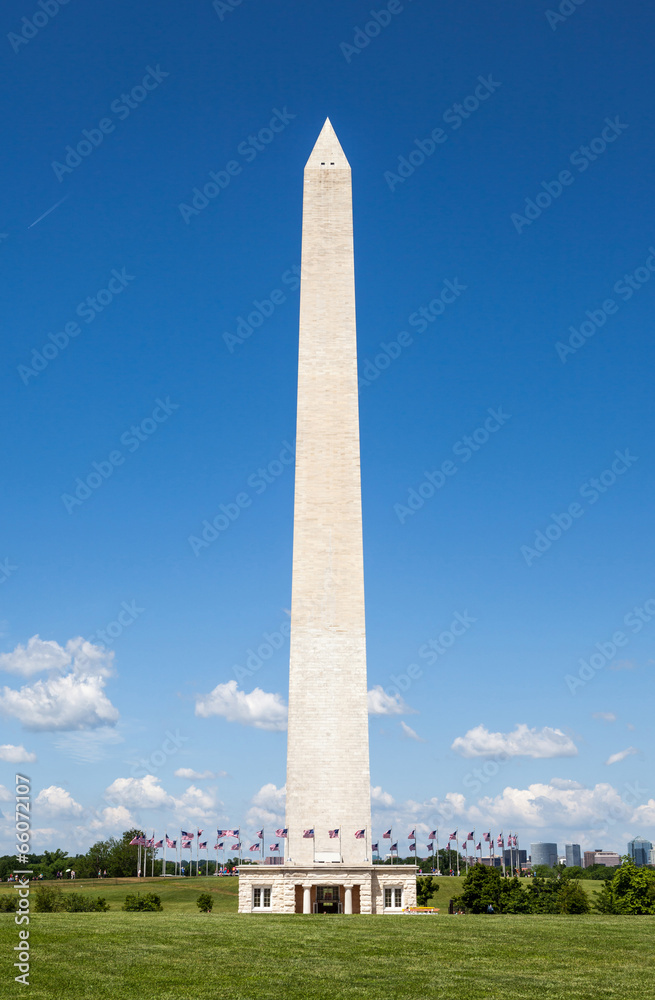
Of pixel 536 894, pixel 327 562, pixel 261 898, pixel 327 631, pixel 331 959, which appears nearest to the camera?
pixel 331 959

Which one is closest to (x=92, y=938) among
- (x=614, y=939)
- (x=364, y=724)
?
(x=614, y=939)

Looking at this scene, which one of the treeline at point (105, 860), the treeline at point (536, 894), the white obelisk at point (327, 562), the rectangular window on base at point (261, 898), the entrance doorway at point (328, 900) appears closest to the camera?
the rectangular window on base at point (261, 898)

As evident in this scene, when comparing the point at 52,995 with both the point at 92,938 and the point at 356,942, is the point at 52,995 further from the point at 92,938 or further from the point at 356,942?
the point at 356,942

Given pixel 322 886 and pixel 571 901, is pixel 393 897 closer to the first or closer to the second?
pixel 322 886

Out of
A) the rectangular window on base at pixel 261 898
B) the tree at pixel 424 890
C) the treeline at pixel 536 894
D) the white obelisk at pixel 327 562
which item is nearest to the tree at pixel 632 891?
the treeline at pixel 536 894

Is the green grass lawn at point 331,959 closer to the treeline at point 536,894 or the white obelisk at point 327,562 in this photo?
the white obelisk at point 327,562

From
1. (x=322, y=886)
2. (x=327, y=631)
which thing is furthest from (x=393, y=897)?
(x=327, y=631)

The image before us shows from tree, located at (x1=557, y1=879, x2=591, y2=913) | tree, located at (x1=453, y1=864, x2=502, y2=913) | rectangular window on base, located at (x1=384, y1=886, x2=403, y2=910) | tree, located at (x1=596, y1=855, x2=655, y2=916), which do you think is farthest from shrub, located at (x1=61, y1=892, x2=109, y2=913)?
tree, located at (x1=596, y1=855, x2=655, y2=916)
